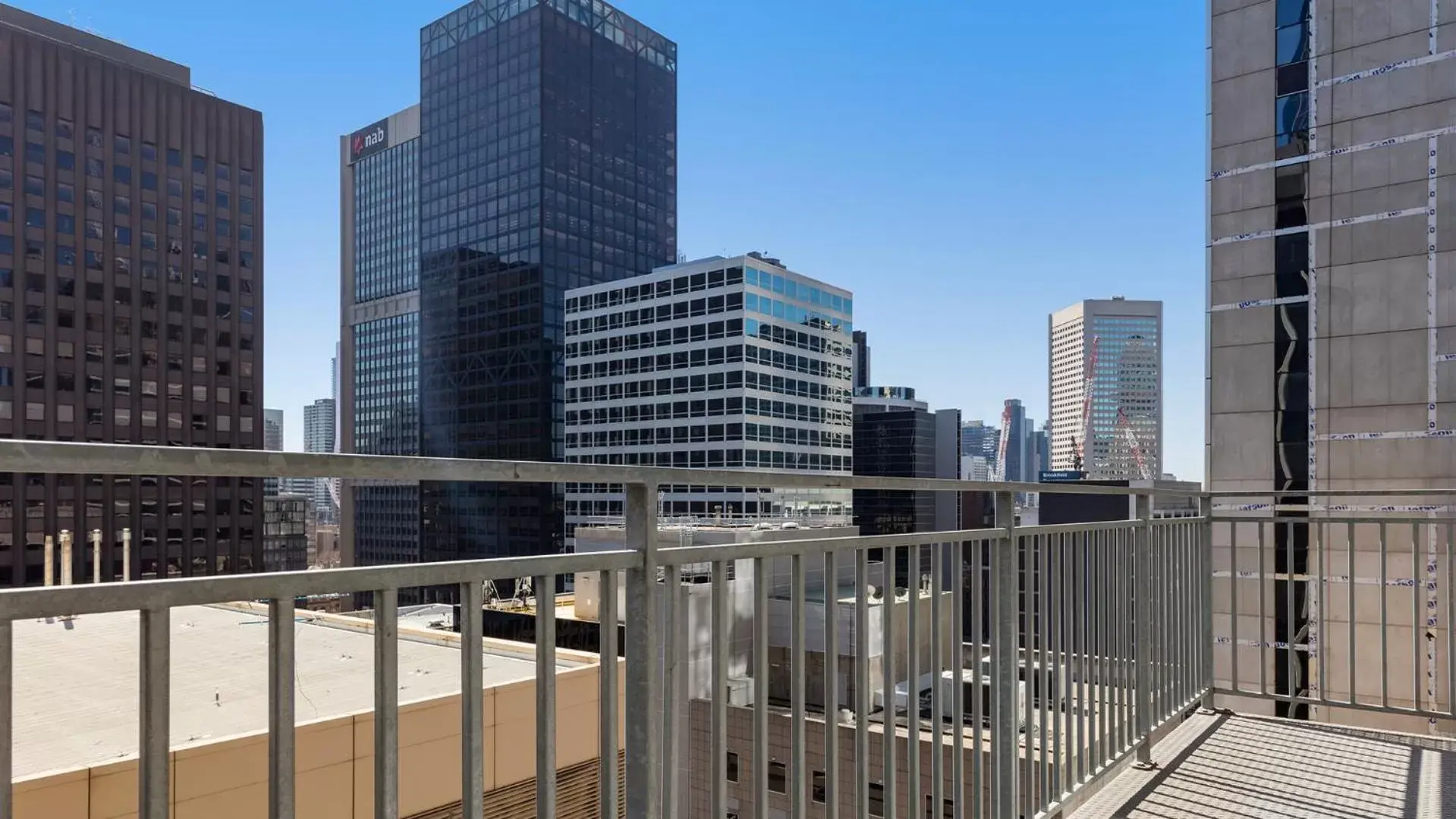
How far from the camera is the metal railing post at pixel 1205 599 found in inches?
190

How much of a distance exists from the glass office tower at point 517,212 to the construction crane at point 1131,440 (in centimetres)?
10731

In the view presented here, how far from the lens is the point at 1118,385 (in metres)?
158

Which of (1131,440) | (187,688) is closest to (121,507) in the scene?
(187,688)

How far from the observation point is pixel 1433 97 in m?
13.2

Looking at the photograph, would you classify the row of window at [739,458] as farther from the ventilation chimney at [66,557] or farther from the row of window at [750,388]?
the ventilation chimney at [66,557]

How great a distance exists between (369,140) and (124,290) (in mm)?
57402

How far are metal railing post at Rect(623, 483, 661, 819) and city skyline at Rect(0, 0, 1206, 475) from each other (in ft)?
57.2

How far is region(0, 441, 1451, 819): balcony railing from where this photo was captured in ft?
3.17

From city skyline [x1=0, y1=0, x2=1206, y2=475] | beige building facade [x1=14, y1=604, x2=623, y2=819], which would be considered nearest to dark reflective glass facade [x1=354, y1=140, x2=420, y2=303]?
city skyline [x1=0, y1=0, x2=1206, y2=475]

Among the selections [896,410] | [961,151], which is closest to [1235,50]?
[961,151]

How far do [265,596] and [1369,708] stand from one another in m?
5.73

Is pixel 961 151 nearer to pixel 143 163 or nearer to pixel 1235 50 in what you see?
pixel 1235 50

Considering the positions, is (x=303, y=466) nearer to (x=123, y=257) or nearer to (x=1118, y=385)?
(x=123, y=257)

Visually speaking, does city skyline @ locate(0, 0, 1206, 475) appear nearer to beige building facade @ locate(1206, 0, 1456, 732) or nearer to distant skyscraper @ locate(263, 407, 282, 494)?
beige building facade @ locate(1206, 0, 1456, 732)
